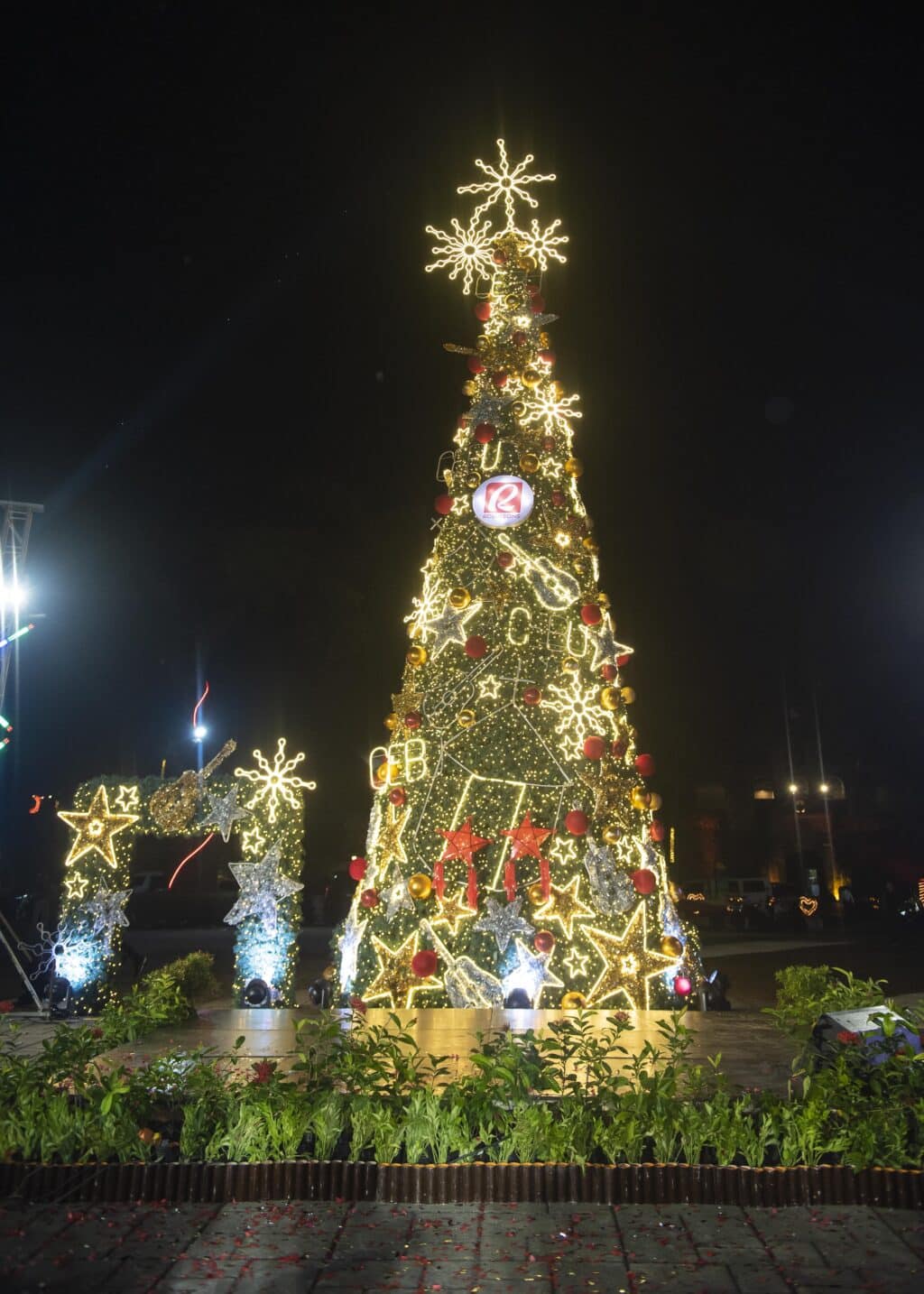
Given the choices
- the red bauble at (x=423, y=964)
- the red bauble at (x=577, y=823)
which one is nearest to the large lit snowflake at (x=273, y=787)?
the red bauble at (x=423, y=964)

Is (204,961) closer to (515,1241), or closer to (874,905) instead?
(515,1241)

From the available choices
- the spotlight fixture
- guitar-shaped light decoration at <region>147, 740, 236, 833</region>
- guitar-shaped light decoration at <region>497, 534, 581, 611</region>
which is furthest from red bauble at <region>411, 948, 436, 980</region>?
guitar-shaped light decoration at <region>497, 534, 581, 611</region>

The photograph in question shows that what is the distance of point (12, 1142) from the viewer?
18.5ft

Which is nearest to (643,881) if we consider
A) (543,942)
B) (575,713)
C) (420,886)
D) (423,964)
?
(543,942)

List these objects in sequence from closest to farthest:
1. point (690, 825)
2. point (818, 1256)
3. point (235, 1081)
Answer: point (818, 1256), point (235, 1081), point (690, 825)

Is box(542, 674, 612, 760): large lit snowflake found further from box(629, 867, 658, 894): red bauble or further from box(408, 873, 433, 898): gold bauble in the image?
box(408, 873, 433, 898): gold bauble

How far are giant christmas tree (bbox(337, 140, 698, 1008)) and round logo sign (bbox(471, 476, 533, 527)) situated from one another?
2 centimetres

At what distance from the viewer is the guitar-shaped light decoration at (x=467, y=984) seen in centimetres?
1032

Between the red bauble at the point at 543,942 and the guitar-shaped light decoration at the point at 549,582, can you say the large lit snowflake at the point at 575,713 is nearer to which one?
the guitar-shaped light decoration at the point at 549,582

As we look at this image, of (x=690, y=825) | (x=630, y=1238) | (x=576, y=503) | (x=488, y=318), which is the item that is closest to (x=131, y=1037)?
(x=630, y=1238)

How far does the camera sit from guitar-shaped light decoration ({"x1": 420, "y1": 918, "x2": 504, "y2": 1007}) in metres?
10.3

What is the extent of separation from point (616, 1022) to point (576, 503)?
7010 millimetres

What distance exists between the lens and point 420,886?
10.5 metres

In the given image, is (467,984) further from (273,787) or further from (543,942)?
(273,787)
